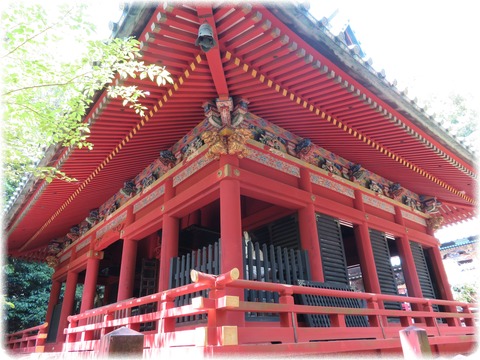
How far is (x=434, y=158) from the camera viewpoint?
22.7 ft

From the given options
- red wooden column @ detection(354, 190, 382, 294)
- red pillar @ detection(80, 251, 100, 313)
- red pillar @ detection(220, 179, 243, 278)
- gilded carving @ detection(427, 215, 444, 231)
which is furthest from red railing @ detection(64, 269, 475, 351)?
gilded carving @ detection(427, 215, 444, 231)

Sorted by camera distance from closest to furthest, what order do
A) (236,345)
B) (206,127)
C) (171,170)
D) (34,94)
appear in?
(236,345)
(34,94)
(206,127)
(171,170)

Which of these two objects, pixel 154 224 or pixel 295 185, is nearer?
pixel 295 185

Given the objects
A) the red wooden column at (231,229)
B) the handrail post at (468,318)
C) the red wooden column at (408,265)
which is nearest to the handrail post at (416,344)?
the red wooden column at (231,229)

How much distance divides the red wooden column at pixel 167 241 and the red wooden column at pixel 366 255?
12.5 feet

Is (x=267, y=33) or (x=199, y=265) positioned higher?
(x=267, y=33)

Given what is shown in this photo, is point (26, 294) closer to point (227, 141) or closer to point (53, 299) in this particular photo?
point (53, 299)

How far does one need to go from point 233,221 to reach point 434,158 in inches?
187

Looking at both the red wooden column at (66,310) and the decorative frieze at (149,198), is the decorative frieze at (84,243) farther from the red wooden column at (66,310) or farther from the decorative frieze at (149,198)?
the decorative frieze at (149,198)

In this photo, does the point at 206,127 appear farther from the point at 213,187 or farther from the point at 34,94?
the point at 34,94

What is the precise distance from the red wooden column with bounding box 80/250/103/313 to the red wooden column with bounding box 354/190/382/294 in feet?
22.8

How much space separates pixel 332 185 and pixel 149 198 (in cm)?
395

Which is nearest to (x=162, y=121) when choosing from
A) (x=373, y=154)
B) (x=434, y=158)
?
(x=373, y=154)

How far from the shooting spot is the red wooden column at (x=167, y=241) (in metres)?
5.69
